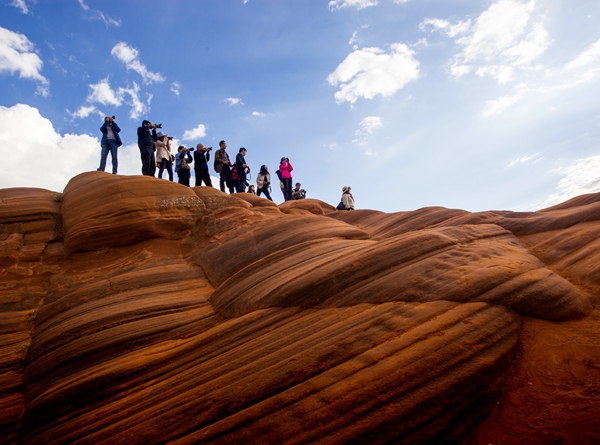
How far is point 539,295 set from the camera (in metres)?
4.86

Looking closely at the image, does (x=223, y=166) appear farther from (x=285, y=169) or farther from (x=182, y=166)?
(x=285, y=169)

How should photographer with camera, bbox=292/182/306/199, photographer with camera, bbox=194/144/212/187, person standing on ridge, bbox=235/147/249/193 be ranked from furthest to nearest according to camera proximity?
photographer with camera, bbox=292/182/306/199 → person standing on ridge, bbox=235/147/249/193 → photographer with camera, bbox=194/144/212/187

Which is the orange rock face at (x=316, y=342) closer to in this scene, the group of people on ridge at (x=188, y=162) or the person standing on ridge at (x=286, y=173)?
the group of people on ridge at (x=188, y=162)

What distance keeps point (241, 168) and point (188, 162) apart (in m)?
2.62

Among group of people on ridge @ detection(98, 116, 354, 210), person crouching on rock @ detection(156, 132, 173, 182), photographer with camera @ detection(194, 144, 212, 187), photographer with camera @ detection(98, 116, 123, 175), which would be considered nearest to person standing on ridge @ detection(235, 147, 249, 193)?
group of people on ridge @ detection(98, 116, 354, 210)

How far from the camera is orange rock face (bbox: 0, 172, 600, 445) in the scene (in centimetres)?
357

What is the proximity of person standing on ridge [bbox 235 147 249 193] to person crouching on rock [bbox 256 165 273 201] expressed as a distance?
116 centimetres

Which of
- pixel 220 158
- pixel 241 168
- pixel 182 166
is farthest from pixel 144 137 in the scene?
pixel 241 168

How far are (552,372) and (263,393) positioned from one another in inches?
142

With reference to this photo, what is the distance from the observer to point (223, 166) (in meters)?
15.2

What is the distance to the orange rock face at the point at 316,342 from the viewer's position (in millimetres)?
3566

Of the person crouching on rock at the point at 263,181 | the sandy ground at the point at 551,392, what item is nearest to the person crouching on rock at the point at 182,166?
the person crouching on rock at the point at 263,181

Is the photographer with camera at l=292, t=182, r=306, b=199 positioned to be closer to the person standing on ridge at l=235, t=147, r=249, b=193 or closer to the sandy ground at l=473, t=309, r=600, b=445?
the person standing on ridge at l=235, t=147, r=249, b=193

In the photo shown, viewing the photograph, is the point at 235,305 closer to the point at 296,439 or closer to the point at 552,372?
the point at 296,439
